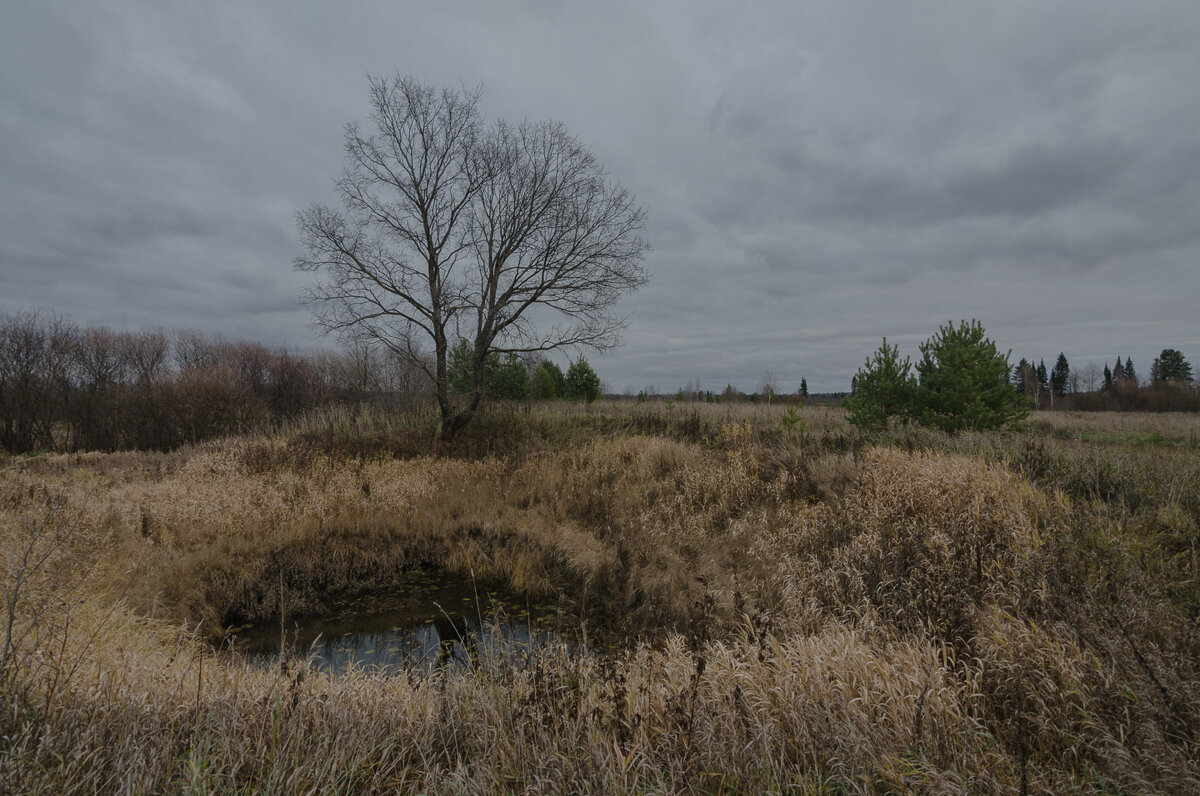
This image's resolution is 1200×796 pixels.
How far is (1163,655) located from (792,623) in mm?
2378

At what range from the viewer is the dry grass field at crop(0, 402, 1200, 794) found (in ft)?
7.55

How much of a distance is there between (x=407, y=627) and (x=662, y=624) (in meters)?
3.41

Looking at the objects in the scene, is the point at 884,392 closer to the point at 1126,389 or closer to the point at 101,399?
the point at 101,399

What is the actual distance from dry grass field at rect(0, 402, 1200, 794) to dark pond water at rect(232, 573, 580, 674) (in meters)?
0.36

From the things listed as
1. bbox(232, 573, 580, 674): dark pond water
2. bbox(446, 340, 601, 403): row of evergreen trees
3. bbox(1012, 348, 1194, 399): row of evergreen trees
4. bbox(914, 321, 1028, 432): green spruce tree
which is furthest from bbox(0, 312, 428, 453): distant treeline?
bbox(1012, 348, 1194, 399): row of evergreen trees

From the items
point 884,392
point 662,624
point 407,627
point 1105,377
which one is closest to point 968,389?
point 884,392

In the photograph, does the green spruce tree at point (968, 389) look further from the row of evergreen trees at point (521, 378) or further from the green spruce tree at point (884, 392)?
the row of evergreen trees at point (521, 378)

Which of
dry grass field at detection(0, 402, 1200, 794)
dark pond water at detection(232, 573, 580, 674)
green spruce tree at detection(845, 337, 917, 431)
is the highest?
green spruce tree at detection(845, 337, 917, 431)

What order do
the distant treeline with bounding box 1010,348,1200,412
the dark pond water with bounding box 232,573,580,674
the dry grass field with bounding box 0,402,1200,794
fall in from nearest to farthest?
the dry grass field with bounding box 0,402,1200,794
the dark pond water with bounding box 232,573,580,674
the distant treeline with bounding box 1010,348,1200,412

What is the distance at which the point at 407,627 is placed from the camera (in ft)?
20.4

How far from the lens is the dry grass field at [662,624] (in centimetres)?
230

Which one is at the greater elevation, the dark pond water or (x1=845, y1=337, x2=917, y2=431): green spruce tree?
(x1=845, y1=337, x2=917, y2=431): green spruce tree

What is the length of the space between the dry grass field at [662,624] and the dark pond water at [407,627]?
0.36m

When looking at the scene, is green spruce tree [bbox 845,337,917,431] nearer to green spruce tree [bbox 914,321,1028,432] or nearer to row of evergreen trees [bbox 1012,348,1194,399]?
green spruce tree [bbox 914,321,1028,432]
